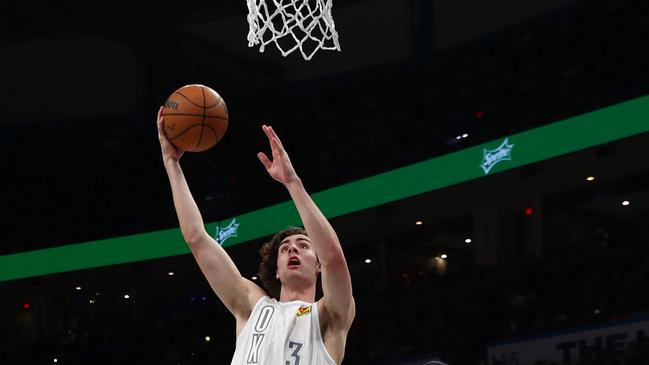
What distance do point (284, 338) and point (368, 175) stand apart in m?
11.4

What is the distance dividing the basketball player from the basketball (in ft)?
0.14

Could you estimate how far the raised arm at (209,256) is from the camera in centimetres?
376

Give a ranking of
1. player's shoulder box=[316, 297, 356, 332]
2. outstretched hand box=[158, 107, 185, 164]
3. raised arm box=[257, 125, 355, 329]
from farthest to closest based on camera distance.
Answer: outstretched hand box=[158, 107, 185, 164], player's shoulder box=[316, 297, 356, 332], raised arm box=[257, 125, 355, 329]

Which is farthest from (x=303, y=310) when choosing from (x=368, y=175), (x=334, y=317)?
(x=368, y=175)

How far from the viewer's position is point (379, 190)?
47.8 feet

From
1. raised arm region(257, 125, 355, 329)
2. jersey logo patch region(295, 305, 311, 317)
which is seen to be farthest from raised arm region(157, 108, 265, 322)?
raised arm region(257, 125, 355, 329)

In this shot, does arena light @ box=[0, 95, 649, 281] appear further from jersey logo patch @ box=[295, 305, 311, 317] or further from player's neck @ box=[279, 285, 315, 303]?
jersey logo patch @ box=[295, 305, 311, 317]

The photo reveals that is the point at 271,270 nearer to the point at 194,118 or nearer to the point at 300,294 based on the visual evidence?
the point at 300,294

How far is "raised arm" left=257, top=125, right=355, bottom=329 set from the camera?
3424mm

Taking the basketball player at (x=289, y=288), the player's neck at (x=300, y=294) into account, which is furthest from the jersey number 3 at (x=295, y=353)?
the player's neck at (x=300, y=294)

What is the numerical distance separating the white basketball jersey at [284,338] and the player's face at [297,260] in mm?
106

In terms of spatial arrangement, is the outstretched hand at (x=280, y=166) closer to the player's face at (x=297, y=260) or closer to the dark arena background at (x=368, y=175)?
the player's face at (x=297, y=260)

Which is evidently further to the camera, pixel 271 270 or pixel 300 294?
pixel 271 270

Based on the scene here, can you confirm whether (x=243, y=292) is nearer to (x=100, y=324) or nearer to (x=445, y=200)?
(x=445, y=200)
